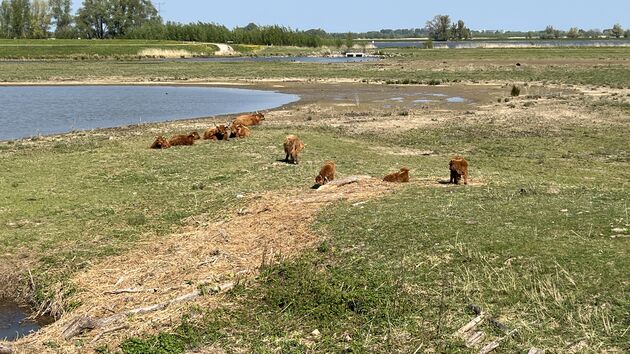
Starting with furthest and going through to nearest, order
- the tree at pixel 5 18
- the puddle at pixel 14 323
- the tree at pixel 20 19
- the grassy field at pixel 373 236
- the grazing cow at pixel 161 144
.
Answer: the tree at pixel 5 18, the tree at pixel 20 19, the grazing cow at pixel 161 144, the puddle at pixel 14 323, the grassy field at pixel 373 236

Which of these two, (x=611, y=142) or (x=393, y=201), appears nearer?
(x=393, y=201)

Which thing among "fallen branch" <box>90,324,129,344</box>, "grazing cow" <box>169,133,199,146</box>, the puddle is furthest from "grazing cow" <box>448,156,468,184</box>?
"grazing cow" <box>169,133,199,146</box>

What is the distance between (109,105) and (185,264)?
33.2 m

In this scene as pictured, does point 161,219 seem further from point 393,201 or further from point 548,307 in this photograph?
point 548,307

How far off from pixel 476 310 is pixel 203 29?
541ft

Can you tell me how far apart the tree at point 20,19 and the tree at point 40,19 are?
4.52 feet

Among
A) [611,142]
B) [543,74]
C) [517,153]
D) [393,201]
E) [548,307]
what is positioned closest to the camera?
[548,307]

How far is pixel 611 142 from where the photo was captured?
24422mm

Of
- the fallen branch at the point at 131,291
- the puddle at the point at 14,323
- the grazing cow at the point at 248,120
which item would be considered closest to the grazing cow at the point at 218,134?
the grazing cow at the point at 248,120

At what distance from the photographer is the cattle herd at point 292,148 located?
15.7 m

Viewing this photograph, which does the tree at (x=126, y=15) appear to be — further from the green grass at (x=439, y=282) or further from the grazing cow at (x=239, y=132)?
the green grass at (x=439, y=282)

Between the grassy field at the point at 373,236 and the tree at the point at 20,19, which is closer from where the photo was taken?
the grassy field at the point at 373,236

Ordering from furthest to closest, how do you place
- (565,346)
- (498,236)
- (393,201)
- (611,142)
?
1. (611,142)
2. (393,201)
3. (498,236)
4. (565,346)

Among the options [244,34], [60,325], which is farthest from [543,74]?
[244,34]
